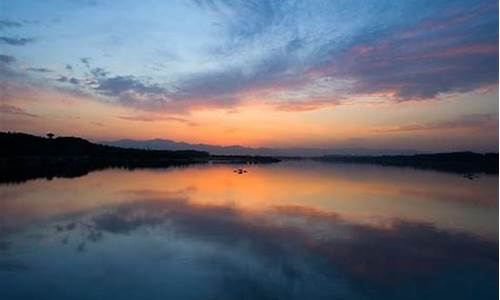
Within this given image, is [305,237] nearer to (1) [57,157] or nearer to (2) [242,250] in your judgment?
(2) [242,250]

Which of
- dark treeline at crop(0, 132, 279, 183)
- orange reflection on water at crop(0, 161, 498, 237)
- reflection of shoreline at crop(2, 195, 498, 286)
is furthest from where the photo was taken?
dark treeline at crop(0, 132, 279, 183)

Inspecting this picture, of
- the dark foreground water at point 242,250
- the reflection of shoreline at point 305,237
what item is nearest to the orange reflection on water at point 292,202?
the dark foreground water at point 242,250

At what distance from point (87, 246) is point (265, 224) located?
7.35m

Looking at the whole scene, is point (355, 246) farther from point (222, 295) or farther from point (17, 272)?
point (17, 272)

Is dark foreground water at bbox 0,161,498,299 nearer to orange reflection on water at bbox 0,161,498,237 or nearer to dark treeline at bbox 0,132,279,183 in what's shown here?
orange reflection on water at bbox 0,161,498,237

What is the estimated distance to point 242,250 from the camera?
13570 millimetres

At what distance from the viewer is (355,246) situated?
14430 millimetres

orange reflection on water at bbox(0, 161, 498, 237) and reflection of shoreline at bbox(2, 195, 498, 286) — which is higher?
orange reflection on water at bbox(0, 161, 498, 237)

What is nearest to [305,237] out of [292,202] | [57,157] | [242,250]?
[242,250]

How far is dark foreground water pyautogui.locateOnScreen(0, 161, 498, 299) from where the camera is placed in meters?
9.99

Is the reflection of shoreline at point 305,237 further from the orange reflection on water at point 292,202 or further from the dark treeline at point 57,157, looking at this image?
the dark treeline at point 57,157

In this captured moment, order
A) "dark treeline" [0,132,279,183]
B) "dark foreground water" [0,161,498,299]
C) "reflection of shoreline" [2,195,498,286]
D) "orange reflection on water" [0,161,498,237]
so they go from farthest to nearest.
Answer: "dark treeline" [0,132,279,183], "orange reflection on water" [0,161,498,237], "reflection of shoreline" [2,195,498,286], "dark foreground water" [0,161,498,299]

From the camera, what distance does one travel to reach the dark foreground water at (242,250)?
999 cm

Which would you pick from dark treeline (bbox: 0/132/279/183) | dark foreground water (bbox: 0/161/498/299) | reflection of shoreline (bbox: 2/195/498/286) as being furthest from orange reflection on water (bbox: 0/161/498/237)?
dark treeline (bbox: 0/132/279/183)
